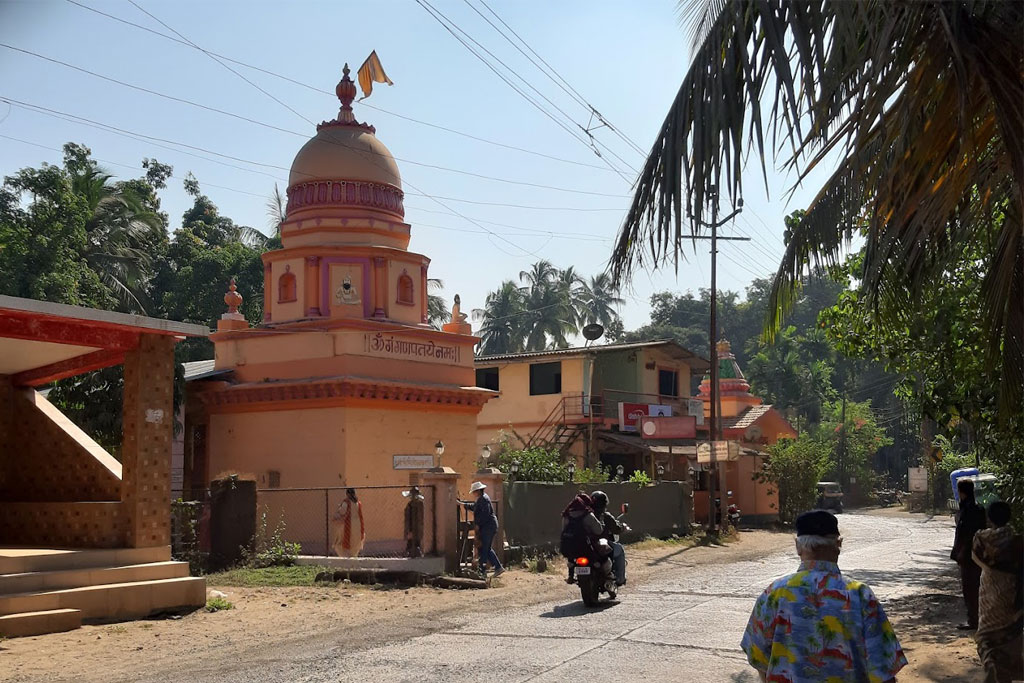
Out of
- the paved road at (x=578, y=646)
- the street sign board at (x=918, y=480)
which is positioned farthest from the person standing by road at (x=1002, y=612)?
the street sign board at (x=918, y=480)

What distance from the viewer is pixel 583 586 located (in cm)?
1388

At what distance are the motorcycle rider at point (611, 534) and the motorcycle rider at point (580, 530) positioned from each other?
111 millimetres

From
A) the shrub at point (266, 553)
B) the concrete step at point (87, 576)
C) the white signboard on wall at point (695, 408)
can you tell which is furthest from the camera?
the white signboard on wall at point (695, 408)

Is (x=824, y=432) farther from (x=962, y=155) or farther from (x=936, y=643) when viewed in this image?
(x=962, y=155)

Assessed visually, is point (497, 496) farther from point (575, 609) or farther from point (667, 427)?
point (667, 427)

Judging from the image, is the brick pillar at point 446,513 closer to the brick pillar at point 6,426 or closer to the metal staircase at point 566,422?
the brick pillar at point 6,426

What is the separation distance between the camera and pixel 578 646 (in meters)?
10.5

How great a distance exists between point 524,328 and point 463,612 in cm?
5287

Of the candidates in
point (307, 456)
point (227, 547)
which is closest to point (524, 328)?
point (307, 456)

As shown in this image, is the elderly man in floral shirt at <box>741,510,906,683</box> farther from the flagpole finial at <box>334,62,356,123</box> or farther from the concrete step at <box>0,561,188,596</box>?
the flagpole finial at <box>334,62,356,123</box>

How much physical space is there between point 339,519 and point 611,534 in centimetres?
805

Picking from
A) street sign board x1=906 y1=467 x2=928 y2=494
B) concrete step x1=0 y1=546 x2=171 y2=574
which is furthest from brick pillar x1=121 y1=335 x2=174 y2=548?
street sign board x1=906 y1=467 x2=928 y2=494

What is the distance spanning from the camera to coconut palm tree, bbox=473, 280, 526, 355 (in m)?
66.7

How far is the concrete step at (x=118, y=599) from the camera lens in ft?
40.2
